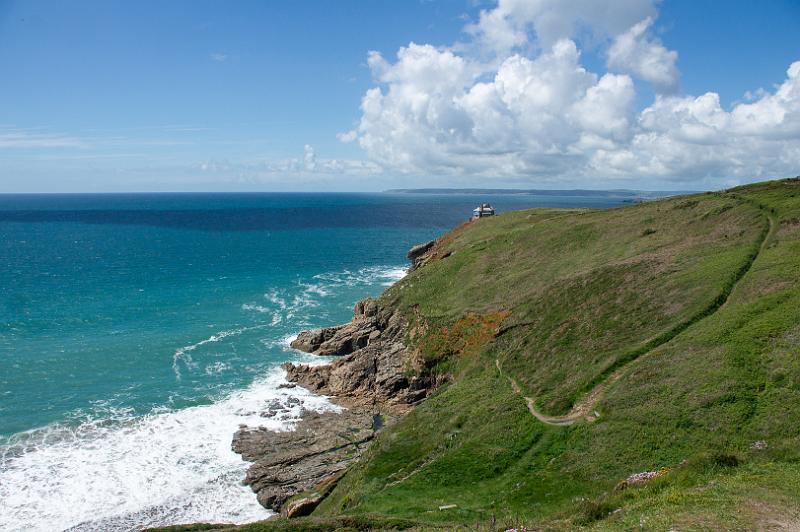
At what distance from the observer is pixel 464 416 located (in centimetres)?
3712

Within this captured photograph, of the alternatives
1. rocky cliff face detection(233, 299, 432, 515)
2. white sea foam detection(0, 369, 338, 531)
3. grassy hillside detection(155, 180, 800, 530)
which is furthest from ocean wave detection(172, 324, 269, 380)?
grassy hillside detection(155, 180, 800, 530)

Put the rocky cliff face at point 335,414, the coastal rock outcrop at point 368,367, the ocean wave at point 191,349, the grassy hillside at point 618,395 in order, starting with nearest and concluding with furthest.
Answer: the grassy hillside at point 618,395 → the rocky cliff face at point 335,414 → the coastal rock outcrop at point 368,367 → the ocean wave at point 191,349

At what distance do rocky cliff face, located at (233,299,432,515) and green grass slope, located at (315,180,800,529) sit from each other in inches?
121

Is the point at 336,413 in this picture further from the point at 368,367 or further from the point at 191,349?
the point at 191,349

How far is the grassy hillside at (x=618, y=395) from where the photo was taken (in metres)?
22.0

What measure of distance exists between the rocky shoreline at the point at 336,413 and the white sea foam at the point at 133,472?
149 centimetres

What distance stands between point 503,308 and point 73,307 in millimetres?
65851

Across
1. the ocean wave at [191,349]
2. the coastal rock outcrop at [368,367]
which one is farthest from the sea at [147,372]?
the coastal rock outcrop at [368,367]

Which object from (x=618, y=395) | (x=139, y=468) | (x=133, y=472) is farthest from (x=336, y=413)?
(x=618, y=395)

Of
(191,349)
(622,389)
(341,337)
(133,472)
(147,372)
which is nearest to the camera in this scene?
(622,389)

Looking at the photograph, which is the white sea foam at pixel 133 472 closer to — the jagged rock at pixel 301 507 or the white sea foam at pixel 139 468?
the white sea foam at pixel 139 468

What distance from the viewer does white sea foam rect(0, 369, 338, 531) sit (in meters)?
33.9

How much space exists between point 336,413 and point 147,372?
23.3 metres

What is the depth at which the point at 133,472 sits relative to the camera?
125 ft
